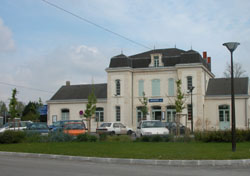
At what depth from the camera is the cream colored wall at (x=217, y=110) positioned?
41.3 metres

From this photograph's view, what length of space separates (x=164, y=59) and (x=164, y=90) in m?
3.92

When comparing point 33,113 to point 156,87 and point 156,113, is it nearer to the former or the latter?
point 156,113

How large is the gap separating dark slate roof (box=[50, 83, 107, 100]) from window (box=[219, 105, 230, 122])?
15.2 m

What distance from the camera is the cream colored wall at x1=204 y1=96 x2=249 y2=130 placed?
41.3 m

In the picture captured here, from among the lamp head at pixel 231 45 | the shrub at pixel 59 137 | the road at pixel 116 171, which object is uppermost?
the lamp head at pixel 231 45

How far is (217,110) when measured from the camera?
142 feet

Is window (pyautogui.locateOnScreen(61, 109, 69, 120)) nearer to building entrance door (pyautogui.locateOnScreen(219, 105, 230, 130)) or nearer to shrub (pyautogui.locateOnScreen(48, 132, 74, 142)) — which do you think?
building entrance door (pyautogui.locateOnScreen(219, 105, 230, 130))

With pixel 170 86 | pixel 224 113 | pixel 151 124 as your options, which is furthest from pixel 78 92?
pixel 151 124

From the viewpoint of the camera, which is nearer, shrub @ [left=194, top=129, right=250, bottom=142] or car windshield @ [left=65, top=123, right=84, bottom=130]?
shrub @ [left=194, top=129, right=250, bottom=142]

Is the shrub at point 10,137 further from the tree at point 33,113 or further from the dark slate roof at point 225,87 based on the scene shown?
the dark slate roof at point 225,87

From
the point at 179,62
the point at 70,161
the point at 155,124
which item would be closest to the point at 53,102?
the point at 179,62

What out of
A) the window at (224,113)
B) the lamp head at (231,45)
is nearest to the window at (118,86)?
the window at (224,113)

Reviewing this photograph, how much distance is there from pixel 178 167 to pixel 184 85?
31338mm

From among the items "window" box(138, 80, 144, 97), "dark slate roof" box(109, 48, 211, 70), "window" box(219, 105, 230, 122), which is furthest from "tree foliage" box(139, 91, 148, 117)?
"window" box(219, 105, 230, 122)
